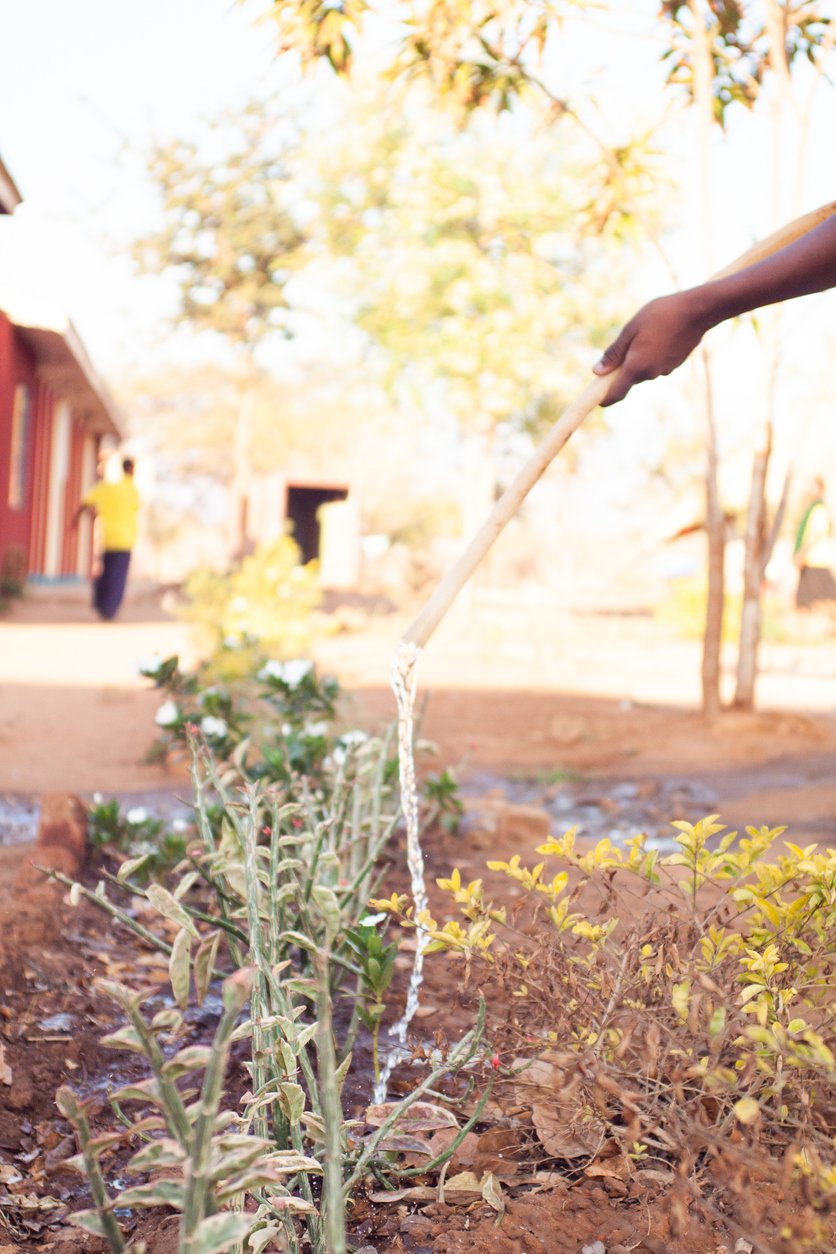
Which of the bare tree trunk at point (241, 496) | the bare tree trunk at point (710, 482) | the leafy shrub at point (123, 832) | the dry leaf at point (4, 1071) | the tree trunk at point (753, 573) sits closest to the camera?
the dry leaf at point (4, 1071)

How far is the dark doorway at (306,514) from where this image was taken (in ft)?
91.0

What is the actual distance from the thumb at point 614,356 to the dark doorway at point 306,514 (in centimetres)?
2562

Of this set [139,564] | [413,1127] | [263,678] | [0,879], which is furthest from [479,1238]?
[139,564]

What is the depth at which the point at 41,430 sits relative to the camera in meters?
17.4

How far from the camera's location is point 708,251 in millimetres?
6992

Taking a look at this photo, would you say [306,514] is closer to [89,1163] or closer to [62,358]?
[62,358]

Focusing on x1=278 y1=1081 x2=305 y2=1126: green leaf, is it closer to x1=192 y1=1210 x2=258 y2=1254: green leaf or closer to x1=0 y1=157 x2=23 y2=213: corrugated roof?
x1=192 y1=1210 x2=258 y2=1254: green leaf

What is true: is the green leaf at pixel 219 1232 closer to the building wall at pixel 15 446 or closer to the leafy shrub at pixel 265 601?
the leafy shrub at pixel 265 601

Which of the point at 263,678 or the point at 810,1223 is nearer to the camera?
the point at 810,1223

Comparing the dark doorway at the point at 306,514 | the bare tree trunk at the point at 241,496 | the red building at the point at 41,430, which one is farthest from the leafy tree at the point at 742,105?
the dark doorway at the point at 306,514

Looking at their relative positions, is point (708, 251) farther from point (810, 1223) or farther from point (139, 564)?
point (139, 564)

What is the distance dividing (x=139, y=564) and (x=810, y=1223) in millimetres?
43450

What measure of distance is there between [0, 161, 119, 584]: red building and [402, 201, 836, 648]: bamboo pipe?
41.9 feet

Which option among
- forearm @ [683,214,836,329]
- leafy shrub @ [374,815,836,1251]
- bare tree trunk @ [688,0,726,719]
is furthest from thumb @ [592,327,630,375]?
bare tree trunk @ [688,0,726,719]
